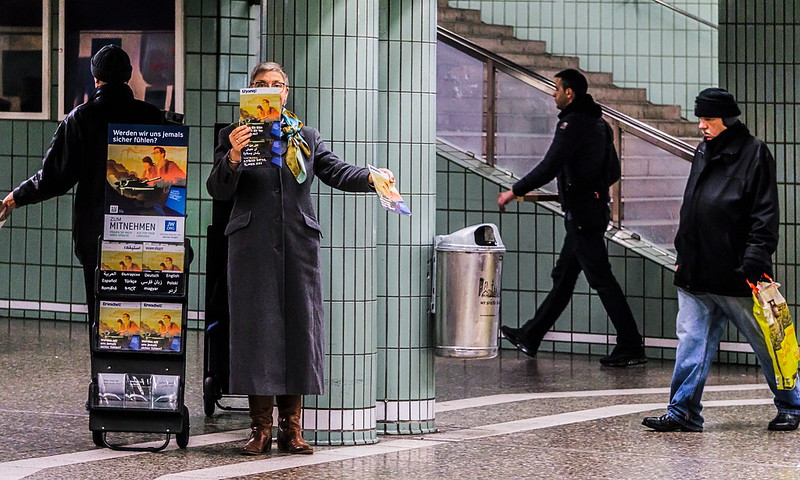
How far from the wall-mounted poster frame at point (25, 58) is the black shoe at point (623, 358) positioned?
523cm

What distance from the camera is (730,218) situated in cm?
831

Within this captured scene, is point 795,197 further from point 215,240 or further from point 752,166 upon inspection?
point 215,240

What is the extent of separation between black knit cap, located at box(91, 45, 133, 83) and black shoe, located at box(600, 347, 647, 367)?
4567 mm

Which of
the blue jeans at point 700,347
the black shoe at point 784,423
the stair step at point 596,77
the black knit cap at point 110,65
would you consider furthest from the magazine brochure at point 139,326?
the stair step at point 596,77

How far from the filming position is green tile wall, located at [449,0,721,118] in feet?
50.7

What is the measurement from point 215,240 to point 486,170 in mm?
4264

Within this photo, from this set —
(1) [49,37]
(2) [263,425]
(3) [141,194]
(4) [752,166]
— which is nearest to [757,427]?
(4) [752,166]

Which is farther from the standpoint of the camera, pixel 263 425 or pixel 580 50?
pixel 580 50

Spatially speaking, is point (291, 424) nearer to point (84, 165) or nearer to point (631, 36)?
point (84, 165)

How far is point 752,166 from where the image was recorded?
8.30m

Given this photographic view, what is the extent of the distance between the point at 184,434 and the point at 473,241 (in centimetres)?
183

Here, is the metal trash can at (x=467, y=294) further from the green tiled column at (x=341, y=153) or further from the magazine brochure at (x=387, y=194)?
the magazine brochure at (x=387, y=194)

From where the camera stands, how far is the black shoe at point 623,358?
11.2 m

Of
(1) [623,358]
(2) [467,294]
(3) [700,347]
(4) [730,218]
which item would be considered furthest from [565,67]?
(2) [467,294]
